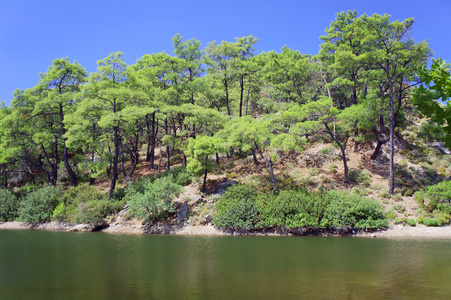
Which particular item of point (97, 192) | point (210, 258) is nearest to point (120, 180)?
point (97, 192)

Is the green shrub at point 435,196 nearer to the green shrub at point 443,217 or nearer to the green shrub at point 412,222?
the green shrub at point 443,217

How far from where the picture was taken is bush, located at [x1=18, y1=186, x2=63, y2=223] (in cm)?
2823

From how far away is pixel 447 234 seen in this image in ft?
60.8

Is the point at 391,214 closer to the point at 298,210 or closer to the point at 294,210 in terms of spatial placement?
the point at 298,210

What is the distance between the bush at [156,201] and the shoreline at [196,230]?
115 cm

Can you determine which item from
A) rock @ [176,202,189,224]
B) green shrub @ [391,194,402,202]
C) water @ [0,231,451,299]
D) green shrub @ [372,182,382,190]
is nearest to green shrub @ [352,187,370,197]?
green shrub @ [372,182,382,190]

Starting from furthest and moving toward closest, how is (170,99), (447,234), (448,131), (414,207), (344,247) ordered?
(170,99)
(414,207)
(447,234)
(344,247)
(448,131)

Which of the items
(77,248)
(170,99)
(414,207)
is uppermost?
(170,99)

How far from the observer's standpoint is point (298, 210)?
21281 mm

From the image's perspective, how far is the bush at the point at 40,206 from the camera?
28234 millimetres

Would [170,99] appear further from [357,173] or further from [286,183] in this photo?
[357,173]

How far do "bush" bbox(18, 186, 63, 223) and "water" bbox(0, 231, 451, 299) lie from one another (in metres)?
11.2

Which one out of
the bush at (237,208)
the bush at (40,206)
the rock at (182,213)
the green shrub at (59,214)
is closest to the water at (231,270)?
the bush at (237,208)

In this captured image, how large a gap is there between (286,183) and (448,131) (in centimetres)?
2429
